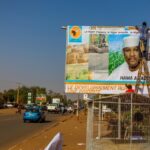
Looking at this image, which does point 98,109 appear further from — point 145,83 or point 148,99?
point 145,83

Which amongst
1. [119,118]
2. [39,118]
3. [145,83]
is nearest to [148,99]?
Result: [119,118]

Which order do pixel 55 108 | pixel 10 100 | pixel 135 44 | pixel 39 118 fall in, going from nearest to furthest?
pixel 135 44
pixel 39 118
pixel 55 108
pixel 10 100

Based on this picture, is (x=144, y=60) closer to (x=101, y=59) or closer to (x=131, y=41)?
(x=131, y=41)

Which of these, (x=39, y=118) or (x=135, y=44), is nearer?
(x=135, y=44)

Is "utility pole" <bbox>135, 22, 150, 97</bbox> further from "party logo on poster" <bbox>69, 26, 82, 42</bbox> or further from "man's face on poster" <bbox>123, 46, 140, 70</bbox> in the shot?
"party logo on poster" <bbox>69, 26, 82, 42</bbox>

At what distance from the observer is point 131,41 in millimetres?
13227

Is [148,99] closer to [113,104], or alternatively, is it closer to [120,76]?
[113,104]

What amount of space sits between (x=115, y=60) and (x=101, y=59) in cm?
42

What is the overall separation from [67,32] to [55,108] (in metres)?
70.5

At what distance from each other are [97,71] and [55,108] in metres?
70.3

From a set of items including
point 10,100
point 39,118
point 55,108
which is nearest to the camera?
point 39,118

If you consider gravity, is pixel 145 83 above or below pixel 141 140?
above

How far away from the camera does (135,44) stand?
13.3m

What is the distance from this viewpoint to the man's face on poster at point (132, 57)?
524 inches
